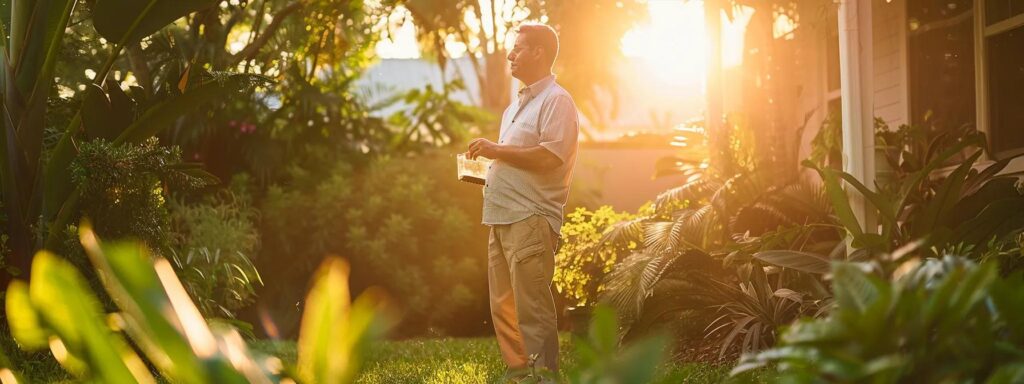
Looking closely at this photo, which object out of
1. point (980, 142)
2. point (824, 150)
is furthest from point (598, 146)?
point (980, 142)

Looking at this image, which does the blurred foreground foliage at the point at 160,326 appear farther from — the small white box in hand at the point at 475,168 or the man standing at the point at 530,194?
the small white box in hand at the point at 475,168

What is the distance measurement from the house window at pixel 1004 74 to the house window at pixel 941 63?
0.36 meters

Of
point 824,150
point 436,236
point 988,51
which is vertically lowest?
point 436,236

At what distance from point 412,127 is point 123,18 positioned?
10.6 m

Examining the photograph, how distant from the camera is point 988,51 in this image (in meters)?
9.23

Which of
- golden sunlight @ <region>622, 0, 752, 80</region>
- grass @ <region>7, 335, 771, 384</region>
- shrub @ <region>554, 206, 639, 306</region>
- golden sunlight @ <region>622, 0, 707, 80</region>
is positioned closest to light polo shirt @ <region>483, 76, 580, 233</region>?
grass @ <region>7, 335, 771, 384</region>

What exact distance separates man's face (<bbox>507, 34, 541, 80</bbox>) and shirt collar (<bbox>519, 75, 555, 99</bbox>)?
71mm

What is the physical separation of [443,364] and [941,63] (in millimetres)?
4783

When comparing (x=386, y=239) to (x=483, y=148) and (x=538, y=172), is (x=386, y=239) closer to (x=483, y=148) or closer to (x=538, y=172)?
(x=538, y=172)

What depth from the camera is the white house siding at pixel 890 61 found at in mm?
10625

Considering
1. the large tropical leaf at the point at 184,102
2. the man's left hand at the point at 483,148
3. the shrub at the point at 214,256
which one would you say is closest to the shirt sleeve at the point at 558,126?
the man's left hand at the point at 483,148

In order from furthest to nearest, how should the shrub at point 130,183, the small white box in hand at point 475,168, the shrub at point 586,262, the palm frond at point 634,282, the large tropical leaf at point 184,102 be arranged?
the shrub at point 586,262 < the palm frond at point 634,282 < the large tropical leaf at point 184,102 < the shrub at point 130,183 < the small white box in hand at point 475,168

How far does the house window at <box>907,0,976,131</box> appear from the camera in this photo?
31.8ft

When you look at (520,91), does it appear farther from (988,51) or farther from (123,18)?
(988,51)
